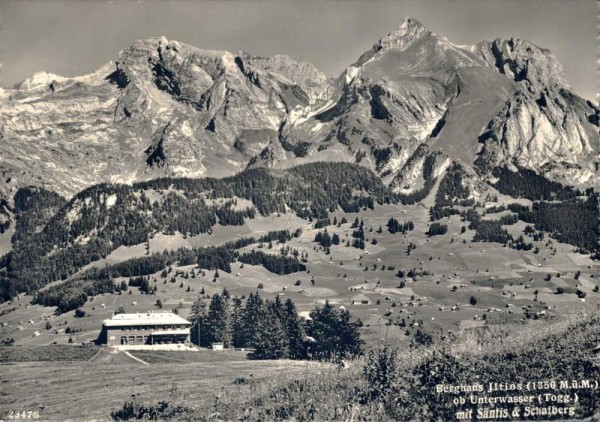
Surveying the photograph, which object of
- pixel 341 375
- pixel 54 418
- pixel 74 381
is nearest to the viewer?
pixel 341 375

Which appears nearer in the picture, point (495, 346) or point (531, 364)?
point (531, 364)

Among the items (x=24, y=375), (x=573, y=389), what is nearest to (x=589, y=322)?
(x=573, y=389)

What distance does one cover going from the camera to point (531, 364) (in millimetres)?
54094

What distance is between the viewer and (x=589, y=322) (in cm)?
5912

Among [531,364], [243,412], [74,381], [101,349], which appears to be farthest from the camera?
[101,349]

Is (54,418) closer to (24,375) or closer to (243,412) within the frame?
(243,412)

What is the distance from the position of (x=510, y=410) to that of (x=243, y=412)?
2076 cm

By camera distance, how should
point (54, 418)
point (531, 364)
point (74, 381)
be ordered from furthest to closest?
point (74, 381), point (54, 418), point (531, 364)

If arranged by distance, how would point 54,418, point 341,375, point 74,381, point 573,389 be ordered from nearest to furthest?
point 573,389, point 341,375, point 54,418, point 74,381

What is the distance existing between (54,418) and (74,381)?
113 feet

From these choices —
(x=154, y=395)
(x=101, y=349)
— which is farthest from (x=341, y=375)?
(x=101, y=349)

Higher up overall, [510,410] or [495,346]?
[495,346]

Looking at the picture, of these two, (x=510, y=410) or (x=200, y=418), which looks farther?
(x=200, y=418)

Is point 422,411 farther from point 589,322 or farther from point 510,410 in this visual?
point 589,322
